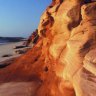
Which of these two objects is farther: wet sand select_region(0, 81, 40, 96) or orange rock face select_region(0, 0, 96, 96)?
wet sand select_region(0, 81, 40, 96)

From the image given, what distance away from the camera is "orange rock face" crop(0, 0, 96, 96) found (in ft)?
37.7

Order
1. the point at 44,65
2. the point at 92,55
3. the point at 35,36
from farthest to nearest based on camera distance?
the point at 35,36 < the point at 44,65 < the point at 92,55

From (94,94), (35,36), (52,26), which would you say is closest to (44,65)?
(52,26)

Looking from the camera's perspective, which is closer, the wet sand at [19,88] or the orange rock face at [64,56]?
the orange rock face at [64,56]

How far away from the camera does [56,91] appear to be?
13969 mm

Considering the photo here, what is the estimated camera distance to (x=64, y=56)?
14.2m

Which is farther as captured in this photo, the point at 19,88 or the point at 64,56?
the point at 19,88

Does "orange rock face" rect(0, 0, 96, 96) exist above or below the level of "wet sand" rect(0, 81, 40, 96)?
above

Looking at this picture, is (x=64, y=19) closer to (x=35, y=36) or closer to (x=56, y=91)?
(x=56, y=91)

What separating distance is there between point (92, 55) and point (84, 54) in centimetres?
70

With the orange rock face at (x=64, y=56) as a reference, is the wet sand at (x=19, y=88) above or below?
below

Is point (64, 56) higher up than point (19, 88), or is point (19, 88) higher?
point (64, 56)

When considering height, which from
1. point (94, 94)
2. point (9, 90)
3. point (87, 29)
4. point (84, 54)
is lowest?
point (9, 90)

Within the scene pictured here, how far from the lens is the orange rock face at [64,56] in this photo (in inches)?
452
